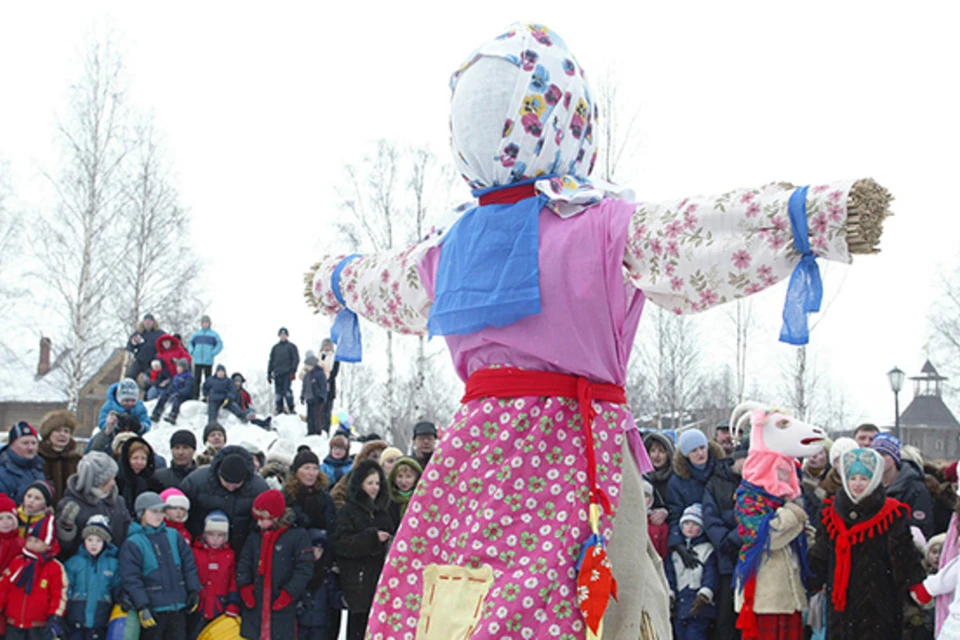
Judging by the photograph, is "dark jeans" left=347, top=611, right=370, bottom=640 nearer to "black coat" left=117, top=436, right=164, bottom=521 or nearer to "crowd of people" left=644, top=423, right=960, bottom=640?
"black coat" left=117, top=436, right=164, bottom=521

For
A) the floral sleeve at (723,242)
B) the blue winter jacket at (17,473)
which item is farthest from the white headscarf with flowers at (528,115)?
the blue winter jacket at (17,473)

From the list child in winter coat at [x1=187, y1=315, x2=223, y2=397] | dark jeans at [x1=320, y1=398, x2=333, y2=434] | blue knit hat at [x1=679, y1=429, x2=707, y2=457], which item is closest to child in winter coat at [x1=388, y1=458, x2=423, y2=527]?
blue knit hat at [x1=679, y1=429, x2=707, y2=457]

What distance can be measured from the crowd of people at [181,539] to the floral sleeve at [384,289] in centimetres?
379

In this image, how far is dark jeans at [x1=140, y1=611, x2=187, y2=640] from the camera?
21.2ft

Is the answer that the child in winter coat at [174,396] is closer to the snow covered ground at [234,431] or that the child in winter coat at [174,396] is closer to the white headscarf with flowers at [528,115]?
the snow covered ground at [234,431]

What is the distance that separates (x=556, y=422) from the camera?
2.67m

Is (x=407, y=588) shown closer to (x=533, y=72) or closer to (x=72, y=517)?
(x=533, y=72)

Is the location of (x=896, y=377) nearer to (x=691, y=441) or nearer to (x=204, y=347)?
(x=691, y=441)

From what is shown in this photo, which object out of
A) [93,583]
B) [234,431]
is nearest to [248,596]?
[93,583]

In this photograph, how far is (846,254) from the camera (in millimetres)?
2205

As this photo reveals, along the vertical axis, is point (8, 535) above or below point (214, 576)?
above

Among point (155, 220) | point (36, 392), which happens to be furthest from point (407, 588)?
point (36, 392)

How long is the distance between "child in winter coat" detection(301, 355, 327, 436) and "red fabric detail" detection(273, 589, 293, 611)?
10714 millimetres

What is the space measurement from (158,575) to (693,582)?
3.78 meters
